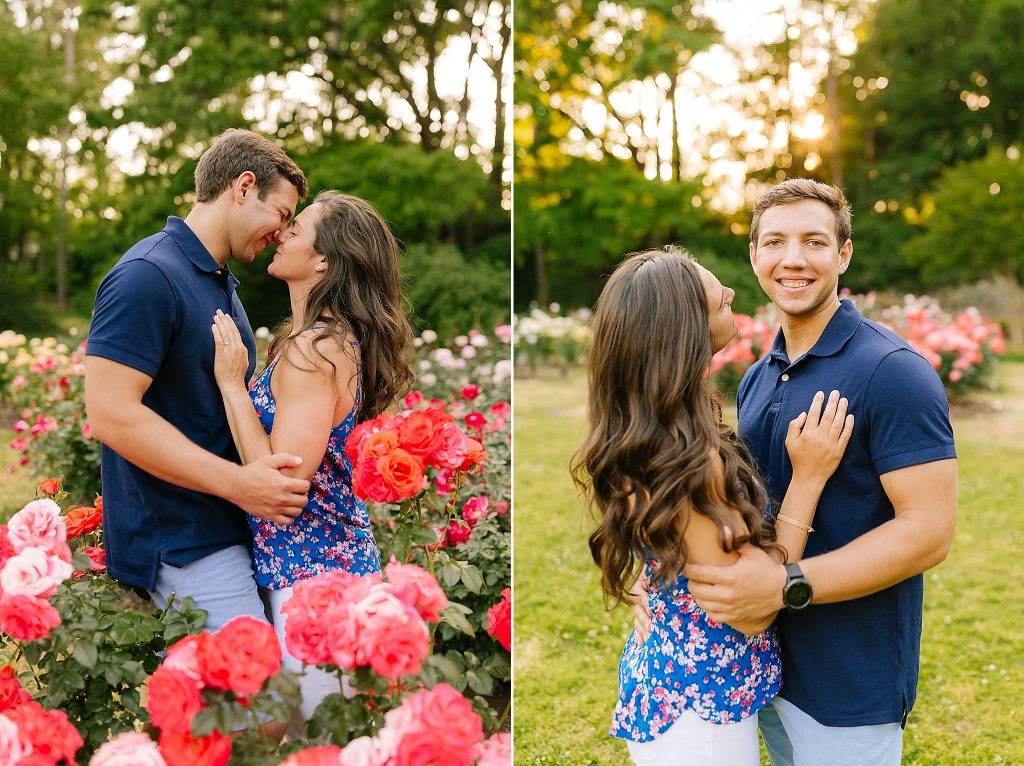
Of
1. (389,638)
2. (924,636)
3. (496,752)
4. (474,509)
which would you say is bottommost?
(924,636)

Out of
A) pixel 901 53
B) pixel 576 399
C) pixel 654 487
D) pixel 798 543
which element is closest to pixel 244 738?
pixel 654 487

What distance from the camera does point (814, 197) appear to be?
1.99m

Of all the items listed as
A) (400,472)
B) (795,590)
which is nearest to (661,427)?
(795,590)

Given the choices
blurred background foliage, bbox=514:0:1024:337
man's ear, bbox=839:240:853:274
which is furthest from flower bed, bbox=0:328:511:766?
blurred background foliage, bbox=514:0:1024:337

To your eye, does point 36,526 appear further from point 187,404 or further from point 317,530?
point 317,530

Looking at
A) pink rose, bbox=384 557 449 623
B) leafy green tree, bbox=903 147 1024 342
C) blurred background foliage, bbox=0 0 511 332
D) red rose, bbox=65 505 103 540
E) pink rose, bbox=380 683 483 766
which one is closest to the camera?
pink rose, bbox=380 683 483 766

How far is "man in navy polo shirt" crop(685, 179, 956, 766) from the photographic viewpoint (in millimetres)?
1660

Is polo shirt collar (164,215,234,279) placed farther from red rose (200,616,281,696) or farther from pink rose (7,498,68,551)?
red rose (200,616,281,696)

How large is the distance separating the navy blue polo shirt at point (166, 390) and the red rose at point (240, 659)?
60 centimetres

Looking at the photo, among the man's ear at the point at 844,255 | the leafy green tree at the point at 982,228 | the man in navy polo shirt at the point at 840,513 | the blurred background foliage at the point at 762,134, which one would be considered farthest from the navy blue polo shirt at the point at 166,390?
the leafy green tree at the point at 982,228

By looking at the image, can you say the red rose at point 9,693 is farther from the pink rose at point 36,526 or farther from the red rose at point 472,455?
the red rose at point 472,455

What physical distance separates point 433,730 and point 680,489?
598 mm

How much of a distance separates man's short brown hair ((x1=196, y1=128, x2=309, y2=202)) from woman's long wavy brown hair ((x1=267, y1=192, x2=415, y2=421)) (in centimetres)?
13

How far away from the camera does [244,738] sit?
1.63m
